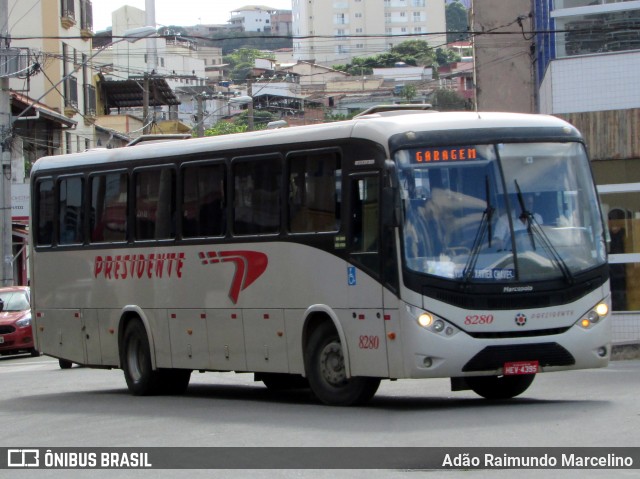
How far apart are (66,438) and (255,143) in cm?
462

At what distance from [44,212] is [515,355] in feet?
30.3

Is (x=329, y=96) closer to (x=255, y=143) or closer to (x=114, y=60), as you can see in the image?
(x=114, y=60)

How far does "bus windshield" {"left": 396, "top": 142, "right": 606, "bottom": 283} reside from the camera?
13.6 metres

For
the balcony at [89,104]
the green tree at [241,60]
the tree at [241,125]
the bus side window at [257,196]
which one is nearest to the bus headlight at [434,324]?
the bus side window at [257,196]

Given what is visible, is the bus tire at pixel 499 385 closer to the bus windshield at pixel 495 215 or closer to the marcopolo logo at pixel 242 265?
the bus windshield at pixel 495 215

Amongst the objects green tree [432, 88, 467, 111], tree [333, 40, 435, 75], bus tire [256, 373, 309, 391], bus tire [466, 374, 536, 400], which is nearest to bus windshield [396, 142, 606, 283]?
bus tire [466, 374, 536, 400]

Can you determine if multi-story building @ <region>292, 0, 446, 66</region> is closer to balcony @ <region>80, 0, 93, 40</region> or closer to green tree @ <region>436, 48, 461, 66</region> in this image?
green tree @ <region>436, 48, 461, 66</region>

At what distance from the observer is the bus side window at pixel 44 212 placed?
2014 centimetres

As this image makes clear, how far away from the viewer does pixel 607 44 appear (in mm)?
25344

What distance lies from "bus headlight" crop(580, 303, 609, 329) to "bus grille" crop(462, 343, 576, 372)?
401mm

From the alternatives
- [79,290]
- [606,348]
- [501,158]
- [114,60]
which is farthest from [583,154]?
[114,60]

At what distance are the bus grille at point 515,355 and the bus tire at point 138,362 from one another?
612 centimetres

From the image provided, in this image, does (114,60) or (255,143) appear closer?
(255,143)

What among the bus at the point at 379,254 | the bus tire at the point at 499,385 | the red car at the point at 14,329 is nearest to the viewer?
the bus at the point at 379,254
